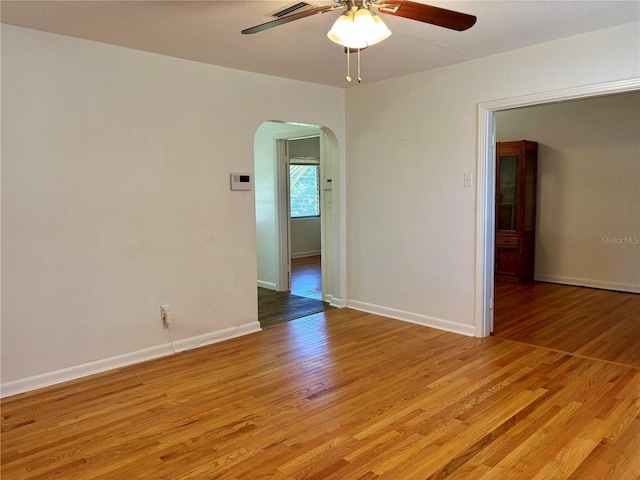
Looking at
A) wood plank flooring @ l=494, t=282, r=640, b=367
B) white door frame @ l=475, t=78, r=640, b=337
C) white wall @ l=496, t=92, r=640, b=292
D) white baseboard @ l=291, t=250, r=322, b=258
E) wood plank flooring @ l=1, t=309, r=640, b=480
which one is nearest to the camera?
wood plank flooring @ l=1, t=309, r=640, b=480

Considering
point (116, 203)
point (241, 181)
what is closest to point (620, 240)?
point (241, 181)

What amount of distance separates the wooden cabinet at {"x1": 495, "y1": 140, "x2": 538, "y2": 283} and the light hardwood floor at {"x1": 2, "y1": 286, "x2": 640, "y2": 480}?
107 inches

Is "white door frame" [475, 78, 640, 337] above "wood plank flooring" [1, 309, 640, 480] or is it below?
above

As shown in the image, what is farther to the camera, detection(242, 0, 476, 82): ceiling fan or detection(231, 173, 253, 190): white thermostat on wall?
detection(231, 173, 253, 190): white thermostat on wall

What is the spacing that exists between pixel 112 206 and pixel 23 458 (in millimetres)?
1685

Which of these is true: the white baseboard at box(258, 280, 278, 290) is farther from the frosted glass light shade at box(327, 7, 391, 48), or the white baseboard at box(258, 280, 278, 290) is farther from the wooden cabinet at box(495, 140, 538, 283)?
the frosted glass light shade at box(327, 7, 391, 48)

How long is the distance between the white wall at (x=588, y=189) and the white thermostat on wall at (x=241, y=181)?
3.85 metres

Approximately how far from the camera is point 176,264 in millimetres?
3791

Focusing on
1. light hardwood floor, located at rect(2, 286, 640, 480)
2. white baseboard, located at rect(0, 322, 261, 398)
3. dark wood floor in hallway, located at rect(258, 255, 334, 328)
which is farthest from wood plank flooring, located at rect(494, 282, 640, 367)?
white baseboard, located at rect(0, 322, 261, 398)

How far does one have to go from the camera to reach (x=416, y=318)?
4520 millimetres

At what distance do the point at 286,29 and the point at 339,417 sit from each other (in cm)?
235

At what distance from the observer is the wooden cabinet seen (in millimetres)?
6184

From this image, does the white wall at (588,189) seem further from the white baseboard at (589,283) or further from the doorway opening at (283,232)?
the doorway opening at (283,232)

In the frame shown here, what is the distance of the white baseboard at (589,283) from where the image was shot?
18.6 feet
